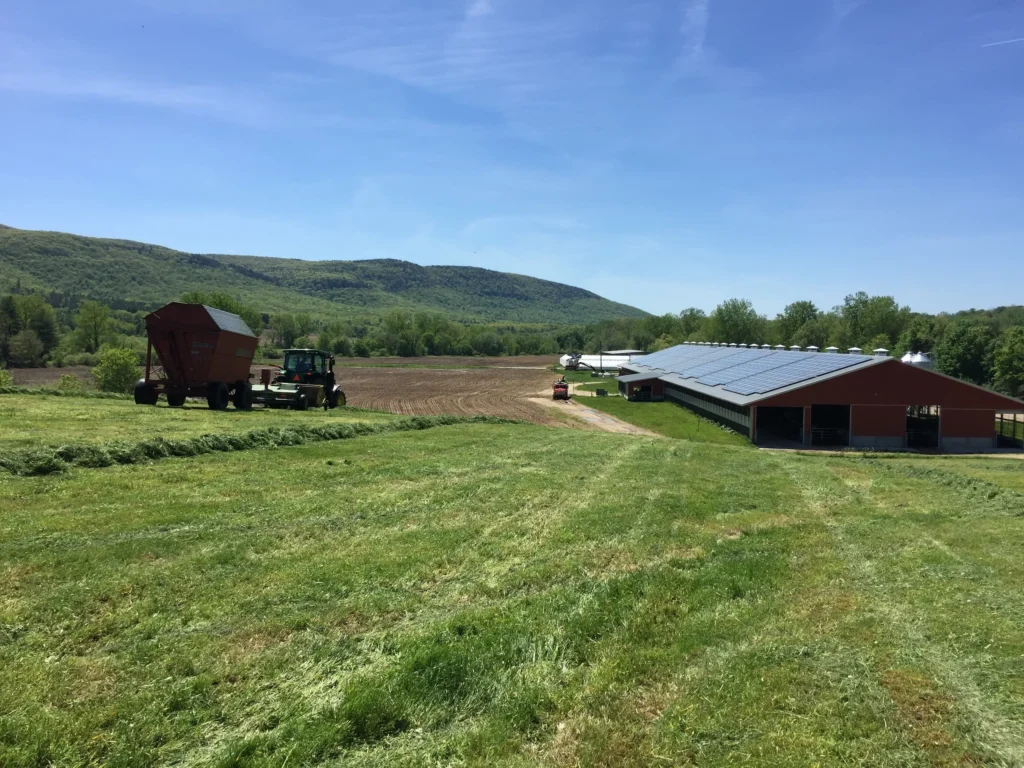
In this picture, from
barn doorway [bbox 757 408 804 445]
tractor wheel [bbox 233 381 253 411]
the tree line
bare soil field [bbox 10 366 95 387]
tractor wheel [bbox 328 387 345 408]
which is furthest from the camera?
the tree line

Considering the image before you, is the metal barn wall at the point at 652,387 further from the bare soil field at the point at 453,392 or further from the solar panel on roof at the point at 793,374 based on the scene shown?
the solar panel on roof at the point at 793,374

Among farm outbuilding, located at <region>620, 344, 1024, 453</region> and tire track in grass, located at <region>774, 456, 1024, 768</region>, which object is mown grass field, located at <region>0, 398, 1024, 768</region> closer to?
tire track in grass, located at <region>774, 456, 1024, 768</region>

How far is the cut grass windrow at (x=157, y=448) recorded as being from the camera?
11.7 m

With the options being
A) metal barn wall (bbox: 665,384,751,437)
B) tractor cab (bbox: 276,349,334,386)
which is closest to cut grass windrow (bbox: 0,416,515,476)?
tractor cab (bbox: 276,349,334,386)

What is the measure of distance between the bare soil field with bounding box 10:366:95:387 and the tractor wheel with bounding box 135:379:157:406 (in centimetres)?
4809

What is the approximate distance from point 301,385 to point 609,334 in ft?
499

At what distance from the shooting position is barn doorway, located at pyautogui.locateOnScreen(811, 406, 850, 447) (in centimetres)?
4322

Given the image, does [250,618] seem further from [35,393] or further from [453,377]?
[453,377]

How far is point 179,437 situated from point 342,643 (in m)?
12.0

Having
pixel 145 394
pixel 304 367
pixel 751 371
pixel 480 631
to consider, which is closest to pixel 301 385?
pixel 304 367

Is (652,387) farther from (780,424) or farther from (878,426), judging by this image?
(878,426)

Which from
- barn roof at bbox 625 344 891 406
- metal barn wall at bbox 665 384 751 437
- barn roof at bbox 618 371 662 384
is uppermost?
barn roof at bbox 625 344 891 406

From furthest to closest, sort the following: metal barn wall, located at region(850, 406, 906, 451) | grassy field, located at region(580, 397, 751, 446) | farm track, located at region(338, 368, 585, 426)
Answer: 1. farm track, located at region(338, 368, 585, 426)
2. grassy field, located at region(580, 397, 751, 446)
3. metal barn wall, located at region(850, 406, 906, 451)

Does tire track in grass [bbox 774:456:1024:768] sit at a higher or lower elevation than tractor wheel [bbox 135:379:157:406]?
lower
